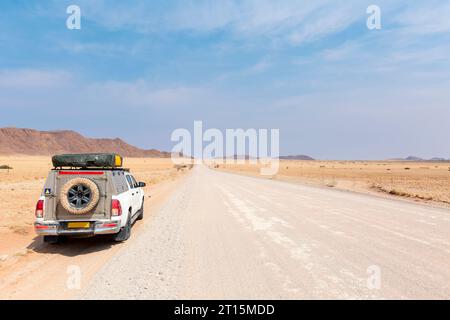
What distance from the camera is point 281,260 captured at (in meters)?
6.65

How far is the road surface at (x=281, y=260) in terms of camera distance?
5137mm

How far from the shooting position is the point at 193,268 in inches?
244

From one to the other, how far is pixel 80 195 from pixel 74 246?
136cm

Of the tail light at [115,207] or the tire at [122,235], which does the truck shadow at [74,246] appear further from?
the tail light at [115,207]

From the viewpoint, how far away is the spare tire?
7.54 meters

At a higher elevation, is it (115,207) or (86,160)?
(86,160)

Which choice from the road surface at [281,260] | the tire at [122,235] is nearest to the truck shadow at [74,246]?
the tire at [122,235]

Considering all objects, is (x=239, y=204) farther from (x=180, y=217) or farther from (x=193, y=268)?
Result: (x=193, y=268)

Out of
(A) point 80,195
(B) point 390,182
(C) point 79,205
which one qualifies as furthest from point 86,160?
(B) point 390,182

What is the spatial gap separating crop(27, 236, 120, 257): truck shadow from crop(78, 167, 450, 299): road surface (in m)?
0.70

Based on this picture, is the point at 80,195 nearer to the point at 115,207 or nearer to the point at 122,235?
the point at 115,207

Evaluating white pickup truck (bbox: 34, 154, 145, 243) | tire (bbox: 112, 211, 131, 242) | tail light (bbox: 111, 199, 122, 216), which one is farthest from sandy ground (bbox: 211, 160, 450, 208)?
white pickup truck (bbox: 34, 154, 145, 243)

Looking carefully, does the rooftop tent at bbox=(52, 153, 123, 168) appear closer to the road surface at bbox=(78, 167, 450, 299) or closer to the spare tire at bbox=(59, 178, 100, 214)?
the spare tire at bbox=(59, 178, 100, 214)
